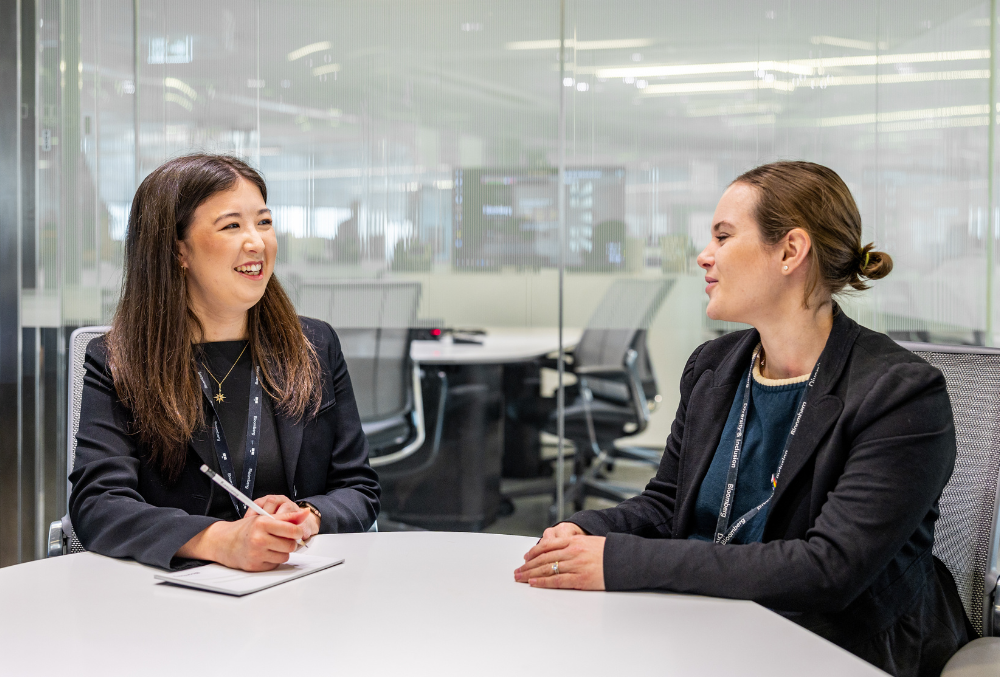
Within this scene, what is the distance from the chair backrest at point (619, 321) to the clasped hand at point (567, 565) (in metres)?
2.24

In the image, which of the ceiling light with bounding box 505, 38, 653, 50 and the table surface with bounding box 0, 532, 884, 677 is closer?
the table surface with bounding box 0, 532, 884, 677

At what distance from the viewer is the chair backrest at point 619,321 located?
3.44 meters

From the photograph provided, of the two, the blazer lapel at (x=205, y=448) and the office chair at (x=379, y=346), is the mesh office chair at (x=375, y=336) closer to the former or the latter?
the office chair at (x=379, y=346)

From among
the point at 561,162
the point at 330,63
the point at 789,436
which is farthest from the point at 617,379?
the point at 789,436

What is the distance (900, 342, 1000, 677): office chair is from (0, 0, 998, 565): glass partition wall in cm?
192

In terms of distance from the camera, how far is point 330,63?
136 inches

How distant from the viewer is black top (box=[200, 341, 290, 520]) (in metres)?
1.72

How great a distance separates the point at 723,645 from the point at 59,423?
2997mm

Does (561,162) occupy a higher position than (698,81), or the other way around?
(698,81)

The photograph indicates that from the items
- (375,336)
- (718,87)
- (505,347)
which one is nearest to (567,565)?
(505,347)

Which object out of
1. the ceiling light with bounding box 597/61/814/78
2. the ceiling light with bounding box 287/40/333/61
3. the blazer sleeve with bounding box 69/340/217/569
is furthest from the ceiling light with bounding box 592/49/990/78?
the blazer sleeve with bounding box 69/340/217/569

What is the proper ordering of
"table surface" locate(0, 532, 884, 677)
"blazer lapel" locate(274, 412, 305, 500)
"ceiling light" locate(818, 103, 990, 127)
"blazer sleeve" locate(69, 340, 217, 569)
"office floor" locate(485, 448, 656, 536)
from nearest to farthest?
"table surface" locate(0, 532, 884, 677) < "blazer sleeve" locate(69, 340, 217, 569) < "blazer lapel" locate(274, 412, 305, 500) < "ceiling light" locate(818, 103, 990, 127) < "office floor" locate(485, 448, 656, 536)

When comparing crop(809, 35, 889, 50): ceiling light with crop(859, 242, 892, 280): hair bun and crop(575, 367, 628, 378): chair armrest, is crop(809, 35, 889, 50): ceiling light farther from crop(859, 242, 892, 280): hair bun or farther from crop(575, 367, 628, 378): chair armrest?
crop(859, 242, 892, 280): hair bun

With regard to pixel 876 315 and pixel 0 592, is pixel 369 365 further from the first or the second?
pixel 0 592
